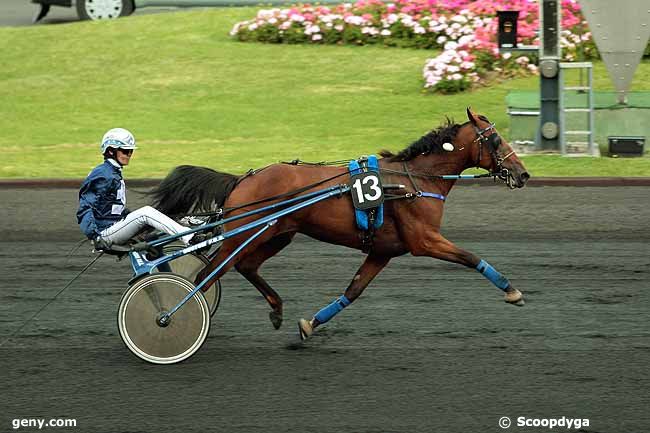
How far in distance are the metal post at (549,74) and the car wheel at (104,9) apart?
10329mm

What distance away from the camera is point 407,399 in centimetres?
614

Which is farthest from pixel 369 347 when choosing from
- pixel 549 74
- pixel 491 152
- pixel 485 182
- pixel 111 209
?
pixel 549 74

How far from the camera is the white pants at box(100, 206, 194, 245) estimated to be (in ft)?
22.2

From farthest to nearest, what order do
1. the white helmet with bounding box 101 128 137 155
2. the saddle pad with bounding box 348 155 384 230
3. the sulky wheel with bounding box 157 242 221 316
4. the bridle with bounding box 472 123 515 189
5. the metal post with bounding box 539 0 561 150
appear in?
1. the metal post with bounding box 539 0 561 150
2. the sulky wheel with bounding box 157 242 221 316
3. the bridle with bounding box 472 123 515 189
4. the saddle pad with bounding box 348 155 384 230
5. the white helmet with bounding box 101 128 137 155

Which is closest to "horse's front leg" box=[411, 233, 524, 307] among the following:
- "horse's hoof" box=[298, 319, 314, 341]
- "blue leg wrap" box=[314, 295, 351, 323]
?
"blue leg wrap" box=[314, 295, 351, 323]

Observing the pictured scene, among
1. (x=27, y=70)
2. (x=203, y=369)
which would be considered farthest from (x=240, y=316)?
(x=27, y=70)

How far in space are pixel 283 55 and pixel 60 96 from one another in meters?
4.01

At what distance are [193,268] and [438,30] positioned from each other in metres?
11.5

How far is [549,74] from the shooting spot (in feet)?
43.9

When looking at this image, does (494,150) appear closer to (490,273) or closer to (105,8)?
(490,273)

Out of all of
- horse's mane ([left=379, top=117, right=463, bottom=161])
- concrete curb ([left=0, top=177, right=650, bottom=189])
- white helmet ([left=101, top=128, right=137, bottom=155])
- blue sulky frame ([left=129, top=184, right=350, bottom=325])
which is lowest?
concrete curb ([left=0, top=177, right=650, bottom=189])

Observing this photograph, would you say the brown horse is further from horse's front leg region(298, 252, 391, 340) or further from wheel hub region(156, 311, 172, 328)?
wheel hub region(156, 311, 172, 328)

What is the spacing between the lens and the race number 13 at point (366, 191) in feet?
22.6

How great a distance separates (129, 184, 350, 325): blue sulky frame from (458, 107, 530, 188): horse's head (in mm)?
960
